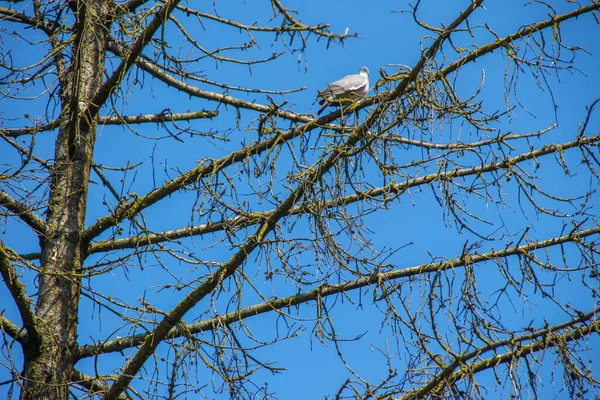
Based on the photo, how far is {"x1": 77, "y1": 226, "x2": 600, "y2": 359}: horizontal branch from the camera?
486 centimetres

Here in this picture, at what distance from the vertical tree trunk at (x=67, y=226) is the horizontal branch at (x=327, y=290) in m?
0.26

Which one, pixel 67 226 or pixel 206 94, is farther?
pixel 206 94

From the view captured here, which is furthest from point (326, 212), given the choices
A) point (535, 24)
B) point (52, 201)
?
point (52, 201)

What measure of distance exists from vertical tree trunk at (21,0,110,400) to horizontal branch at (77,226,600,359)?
0.86 ft

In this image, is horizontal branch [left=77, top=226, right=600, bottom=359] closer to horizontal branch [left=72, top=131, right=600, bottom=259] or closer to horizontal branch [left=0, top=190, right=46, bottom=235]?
horizontal branch [left=72, top=131, right=600, bottom=259]

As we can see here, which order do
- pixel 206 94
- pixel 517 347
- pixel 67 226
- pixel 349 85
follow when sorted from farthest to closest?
pixel 349 85, pixel 206 94, pixel 67 226, pixel 517 347

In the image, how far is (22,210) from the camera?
524cm

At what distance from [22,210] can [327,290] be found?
2.17m

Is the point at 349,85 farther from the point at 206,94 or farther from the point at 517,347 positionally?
the point at 517,347

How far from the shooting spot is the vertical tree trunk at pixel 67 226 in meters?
5.04

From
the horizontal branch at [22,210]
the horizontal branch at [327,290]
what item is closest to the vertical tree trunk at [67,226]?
the horizontal branch at [22,210]

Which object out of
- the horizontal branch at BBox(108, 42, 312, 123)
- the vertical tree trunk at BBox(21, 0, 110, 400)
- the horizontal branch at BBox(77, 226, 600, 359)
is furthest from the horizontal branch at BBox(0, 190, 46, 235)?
the horizontal branch at BBox(108, 42, 312, 123)

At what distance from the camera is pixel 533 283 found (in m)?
4.66

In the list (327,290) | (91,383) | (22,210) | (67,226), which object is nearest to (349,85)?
(327,290)
